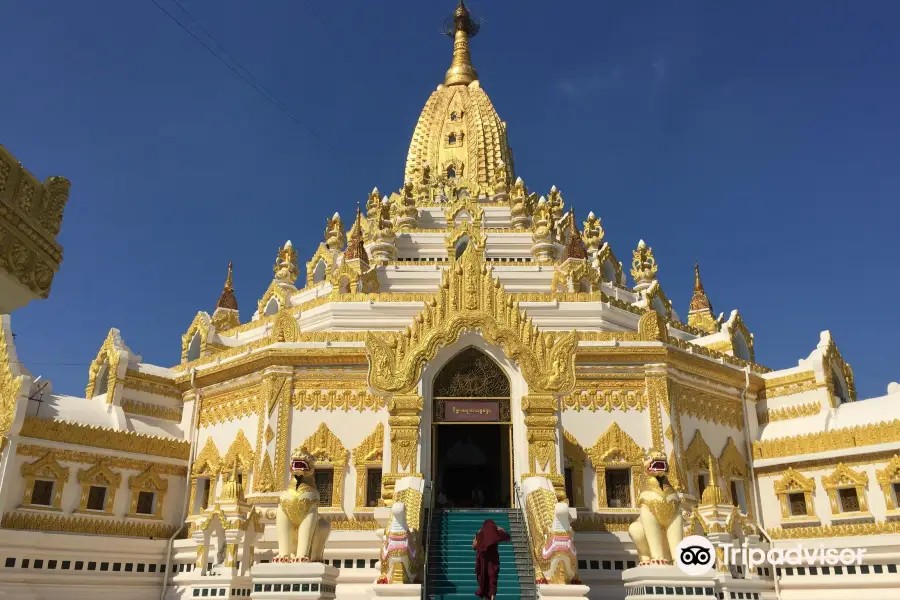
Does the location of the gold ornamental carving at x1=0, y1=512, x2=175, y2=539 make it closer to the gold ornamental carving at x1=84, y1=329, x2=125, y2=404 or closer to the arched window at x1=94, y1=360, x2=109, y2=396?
the gold ornamental carving at x1=84, y1=329, x2=125, y2=404

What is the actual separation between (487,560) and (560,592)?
1.34 m

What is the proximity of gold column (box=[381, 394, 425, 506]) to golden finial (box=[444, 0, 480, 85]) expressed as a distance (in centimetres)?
2823

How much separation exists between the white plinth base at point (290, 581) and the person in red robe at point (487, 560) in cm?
239

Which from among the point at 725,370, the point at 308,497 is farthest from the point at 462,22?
the point at 308,497

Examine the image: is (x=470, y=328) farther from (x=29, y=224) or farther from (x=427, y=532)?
(x=29, y=224)

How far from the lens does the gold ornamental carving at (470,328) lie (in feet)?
47.7

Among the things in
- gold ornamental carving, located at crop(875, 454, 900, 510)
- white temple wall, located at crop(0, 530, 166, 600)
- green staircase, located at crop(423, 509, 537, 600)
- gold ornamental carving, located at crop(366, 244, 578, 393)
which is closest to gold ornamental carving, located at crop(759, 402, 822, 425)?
gold ornamental carving, located at crop(875, 454, 900, 510)

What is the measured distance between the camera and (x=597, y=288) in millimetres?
23297

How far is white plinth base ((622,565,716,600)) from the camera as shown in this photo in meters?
10.8

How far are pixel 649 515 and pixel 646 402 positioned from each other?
6.39m

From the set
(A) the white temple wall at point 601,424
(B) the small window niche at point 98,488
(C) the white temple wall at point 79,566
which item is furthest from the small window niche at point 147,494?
(A) the white temple wall at point 601,424

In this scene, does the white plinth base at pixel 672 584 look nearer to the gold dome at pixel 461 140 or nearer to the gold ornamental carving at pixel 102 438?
the gold ornamental carving at pixel 102 438

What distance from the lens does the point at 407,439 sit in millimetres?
14258

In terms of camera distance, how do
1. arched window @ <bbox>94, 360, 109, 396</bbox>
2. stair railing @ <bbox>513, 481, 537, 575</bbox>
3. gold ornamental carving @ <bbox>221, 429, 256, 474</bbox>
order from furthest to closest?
arched window @ <bbox>94, 360, 109, 396</bbox> < gold ornamental carving @ <bbox>221, 429, 256, 474</bbox> < stair railing @ <bbox>513, 481, 537, 575</bbox>
